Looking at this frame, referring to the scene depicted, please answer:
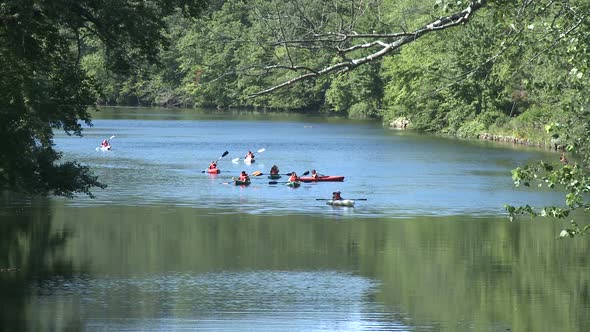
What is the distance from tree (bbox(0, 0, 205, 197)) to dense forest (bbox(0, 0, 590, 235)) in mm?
29

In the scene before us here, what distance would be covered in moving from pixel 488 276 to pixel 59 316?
10.3 m

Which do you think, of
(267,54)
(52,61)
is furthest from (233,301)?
(267,54)

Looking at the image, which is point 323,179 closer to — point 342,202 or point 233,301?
point 342,202

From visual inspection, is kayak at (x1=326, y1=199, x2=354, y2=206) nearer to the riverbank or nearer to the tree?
the tree

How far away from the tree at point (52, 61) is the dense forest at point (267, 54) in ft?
0.09

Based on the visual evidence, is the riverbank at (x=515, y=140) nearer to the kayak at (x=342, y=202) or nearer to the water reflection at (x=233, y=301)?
the kayak at (x=342, y=202)

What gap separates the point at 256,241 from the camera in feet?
97.2

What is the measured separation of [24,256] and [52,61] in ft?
27.2

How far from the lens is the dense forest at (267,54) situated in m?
6.47

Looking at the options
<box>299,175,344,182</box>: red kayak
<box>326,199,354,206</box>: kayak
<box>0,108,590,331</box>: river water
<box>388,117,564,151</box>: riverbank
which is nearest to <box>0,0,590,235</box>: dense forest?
<box>388,117,564,151</box>: riverbank

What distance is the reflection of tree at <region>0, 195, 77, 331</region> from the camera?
20.1m

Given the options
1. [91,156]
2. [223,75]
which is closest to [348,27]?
[223,75]

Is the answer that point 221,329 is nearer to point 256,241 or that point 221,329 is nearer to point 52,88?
point 52,88

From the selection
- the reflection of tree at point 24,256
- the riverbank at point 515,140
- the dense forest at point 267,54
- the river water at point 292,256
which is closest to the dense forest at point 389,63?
the dense forest at point 267,54
